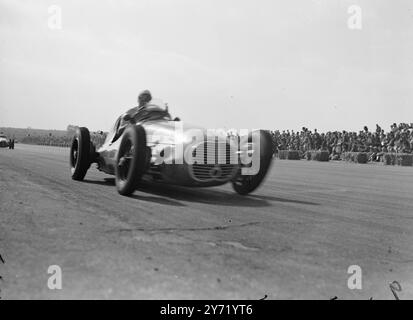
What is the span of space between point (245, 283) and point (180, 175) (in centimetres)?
384

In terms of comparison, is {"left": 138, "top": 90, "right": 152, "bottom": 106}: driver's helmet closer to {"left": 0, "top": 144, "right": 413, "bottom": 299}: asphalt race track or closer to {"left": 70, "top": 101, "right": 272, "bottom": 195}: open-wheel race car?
{"left": 70, "top": 101, "right": 272, "bottom": 195}: open-wheel race car

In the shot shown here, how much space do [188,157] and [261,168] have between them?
1446mm

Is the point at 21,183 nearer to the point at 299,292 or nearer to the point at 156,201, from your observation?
the point at 156,201

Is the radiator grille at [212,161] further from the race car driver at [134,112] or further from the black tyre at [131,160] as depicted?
the race car driver at [134,112]

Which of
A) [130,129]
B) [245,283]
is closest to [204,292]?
[245,283]

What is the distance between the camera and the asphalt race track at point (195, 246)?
2.96 metres

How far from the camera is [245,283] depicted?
3.07 metres

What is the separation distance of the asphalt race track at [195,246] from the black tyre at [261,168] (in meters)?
0.52

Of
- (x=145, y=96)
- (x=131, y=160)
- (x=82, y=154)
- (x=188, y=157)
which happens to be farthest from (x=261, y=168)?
(x=82, y=154)

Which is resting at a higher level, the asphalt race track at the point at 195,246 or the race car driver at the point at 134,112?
the race car driver at the point at 134,112

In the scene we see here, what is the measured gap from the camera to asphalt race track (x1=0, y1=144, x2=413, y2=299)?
296 cm

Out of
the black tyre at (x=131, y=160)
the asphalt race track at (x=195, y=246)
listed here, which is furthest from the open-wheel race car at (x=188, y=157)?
the asphalt race track at (x=195, y=246)

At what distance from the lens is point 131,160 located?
21.8 feet

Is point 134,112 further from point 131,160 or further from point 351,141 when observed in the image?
point 351,141
